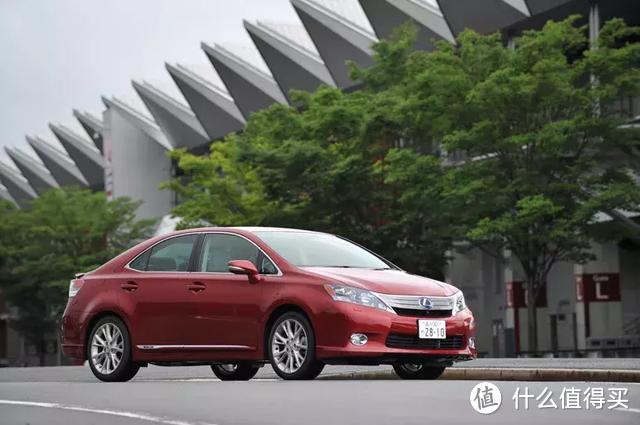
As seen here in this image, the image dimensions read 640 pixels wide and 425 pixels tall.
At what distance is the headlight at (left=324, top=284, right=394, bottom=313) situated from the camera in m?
11.6

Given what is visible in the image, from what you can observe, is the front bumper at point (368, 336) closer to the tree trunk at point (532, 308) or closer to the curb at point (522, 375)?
the curb at point (522, 375)

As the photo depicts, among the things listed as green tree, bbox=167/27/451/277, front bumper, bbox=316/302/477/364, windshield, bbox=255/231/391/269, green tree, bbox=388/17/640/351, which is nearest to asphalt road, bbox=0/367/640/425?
front bumper, bbox=316/302/477/364

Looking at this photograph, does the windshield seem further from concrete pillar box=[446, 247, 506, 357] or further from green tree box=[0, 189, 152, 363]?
green tree box=[0, 189, 152, 363]

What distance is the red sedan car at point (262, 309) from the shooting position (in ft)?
38.3

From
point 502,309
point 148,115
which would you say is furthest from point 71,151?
point 502,309

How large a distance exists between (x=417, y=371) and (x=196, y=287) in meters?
2.30

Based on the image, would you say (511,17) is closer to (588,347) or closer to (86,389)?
(588,347)

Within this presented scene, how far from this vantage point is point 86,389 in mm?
11516

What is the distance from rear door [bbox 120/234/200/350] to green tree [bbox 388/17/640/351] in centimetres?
1750

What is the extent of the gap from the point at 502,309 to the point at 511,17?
1016cm

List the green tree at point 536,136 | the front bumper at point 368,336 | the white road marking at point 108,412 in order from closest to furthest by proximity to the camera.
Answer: the white road marking at point 108,412 → the front bumper at point 368,336 → the green tree at point 536,136

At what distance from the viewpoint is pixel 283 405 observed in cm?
898

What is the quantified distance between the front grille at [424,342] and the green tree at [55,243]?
41218 mm

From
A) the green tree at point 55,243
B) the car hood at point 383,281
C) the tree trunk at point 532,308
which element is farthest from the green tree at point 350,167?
the car hood at point 383,281
